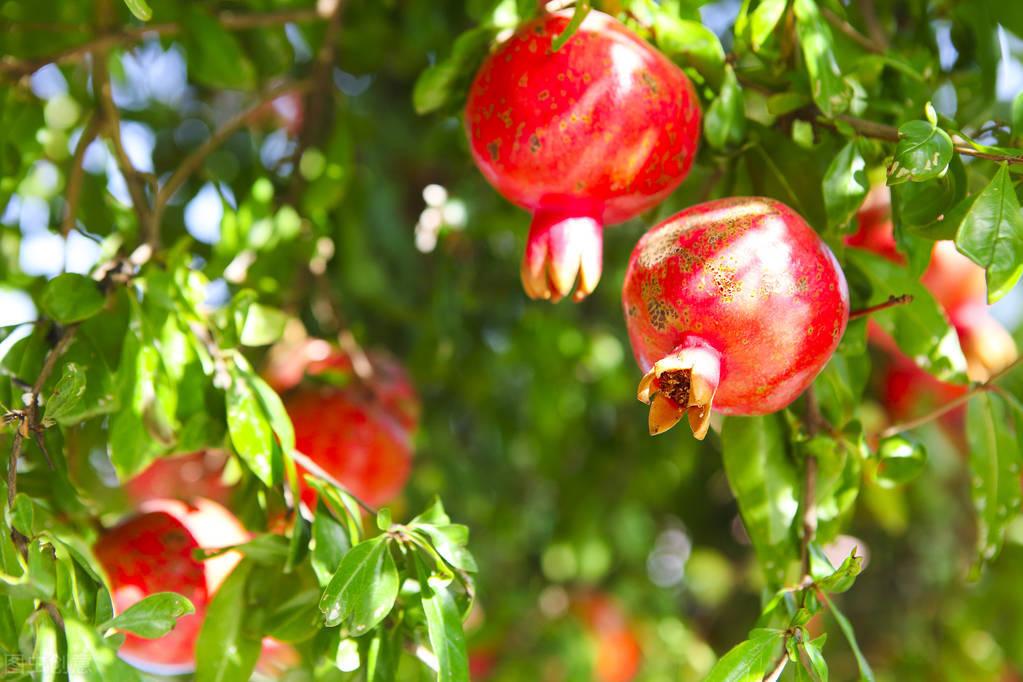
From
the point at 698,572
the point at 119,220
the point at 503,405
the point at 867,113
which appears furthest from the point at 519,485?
the point at 867,113

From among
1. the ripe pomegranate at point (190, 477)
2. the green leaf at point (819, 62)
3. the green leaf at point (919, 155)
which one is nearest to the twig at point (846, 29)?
the green leaf at point (819, 62)

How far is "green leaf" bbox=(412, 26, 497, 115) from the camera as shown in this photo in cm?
67

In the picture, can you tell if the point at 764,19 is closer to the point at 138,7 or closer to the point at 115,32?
the point at 138,7

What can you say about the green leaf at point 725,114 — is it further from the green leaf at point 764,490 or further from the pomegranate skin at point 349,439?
the pomegranate skin at point 349,439

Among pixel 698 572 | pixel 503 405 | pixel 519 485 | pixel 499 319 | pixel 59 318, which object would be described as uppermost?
pixel 59 318

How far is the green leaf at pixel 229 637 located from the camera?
645 mm

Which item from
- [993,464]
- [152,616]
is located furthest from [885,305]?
[152,616]

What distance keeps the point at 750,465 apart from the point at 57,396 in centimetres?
41

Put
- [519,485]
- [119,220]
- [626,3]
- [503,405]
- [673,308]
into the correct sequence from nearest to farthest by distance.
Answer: [673,308], [626,3], [119,220], [503,405], [519,485]

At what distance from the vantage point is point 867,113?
67 centimetres

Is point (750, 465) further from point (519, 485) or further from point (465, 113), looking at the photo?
point (519, 485)

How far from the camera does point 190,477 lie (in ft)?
3.36

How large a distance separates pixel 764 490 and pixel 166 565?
1.35ft

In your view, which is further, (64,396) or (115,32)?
(115,32)
